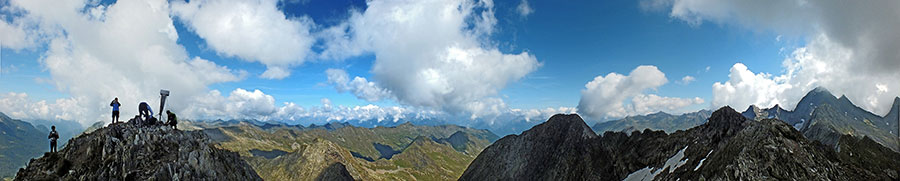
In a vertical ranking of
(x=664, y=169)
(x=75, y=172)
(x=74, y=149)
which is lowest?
(x=664, y=169)

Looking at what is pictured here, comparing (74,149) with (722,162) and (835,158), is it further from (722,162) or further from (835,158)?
(835,158)

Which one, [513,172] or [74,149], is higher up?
[74,149]

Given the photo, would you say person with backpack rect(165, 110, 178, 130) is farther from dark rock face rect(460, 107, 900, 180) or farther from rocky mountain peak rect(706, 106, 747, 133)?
rocky mountain peak rect(706, 106, 747, 133)

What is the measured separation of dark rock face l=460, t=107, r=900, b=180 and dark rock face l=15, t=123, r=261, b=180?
7515 cm

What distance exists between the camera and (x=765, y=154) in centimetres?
5256

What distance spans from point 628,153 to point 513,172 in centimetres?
4442

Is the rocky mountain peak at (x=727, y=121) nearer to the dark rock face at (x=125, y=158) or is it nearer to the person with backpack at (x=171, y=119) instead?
the dark rock face at (x=125, y=158)

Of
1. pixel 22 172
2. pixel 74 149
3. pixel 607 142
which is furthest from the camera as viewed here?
pixel 607 142

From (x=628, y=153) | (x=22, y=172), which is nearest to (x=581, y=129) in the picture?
(x=628, y=153)

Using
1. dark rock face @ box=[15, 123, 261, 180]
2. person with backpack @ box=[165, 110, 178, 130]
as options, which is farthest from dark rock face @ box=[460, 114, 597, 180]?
person with backpack @ box=[165, 110, 178, 130]

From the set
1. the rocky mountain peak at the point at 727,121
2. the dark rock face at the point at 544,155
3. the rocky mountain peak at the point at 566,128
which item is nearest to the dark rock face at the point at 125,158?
the rocky mountain peak at the point at 727,121

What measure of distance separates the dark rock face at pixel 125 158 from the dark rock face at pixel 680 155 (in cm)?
7515

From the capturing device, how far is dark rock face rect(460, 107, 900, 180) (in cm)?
5216

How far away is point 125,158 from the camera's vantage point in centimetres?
4209
